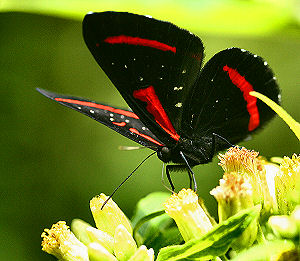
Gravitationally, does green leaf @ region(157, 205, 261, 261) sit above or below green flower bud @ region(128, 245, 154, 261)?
above

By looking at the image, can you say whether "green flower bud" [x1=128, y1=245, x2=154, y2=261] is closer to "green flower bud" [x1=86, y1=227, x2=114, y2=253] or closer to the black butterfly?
"green flower bud" [x1=86, y1=227, x2=114, y2=253]

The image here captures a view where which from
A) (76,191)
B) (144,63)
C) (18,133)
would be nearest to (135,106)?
(144,63)

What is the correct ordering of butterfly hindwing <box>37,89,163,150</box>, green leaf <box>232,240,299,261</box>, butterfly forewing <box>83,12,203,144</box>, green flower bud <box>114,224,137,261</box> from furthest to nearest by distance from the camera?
butterfly hindwing <box>37,89,163,150</box>
butterfly forewing <box>83,12,203,144</box>
green flower bud <box>114,224,137,261</box>
green leaf <box>232,240,299,261</box>

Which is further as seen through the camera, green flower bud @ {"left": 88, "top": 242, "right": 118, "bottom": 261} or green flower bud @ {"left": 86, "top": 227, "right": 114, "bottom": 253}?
green flower bud @ {"left": 86, "top": 227, "right": 114, "bottom": 253}

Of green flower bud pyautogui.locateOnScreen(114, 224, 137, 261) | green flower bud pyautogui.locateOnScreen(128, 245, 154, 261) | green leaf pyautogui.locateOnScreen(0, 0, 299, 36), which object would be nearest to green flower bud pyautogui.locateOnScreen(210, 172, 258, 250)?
green flower bud pyautogui.locateOnScreen(128, 245, 154, 261)

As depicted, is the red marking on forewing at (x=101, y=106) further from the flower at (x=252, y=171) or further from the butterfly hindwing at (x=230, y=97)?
the flower at (x=252, y=171)

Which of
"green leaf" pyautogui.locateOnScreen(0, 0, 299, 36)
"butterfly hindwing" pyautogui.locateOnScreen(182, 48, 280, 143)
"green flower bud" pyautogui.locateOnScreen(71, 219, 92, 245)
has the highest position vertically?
"green leaf" pyautogui.locateOnScreen(0, 0, 299, 36)

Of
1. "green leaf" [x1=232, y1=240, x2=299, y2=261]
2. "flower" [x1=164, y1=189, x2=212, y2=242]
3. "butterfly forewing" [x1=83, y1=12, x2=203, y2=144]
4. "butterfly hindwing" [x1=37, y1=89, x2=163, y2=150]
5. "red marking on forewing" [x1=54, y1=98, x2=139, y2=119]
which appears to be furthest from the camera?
"red marking on forewing" [x1=54, y1=98, x2=139, y2=119]
